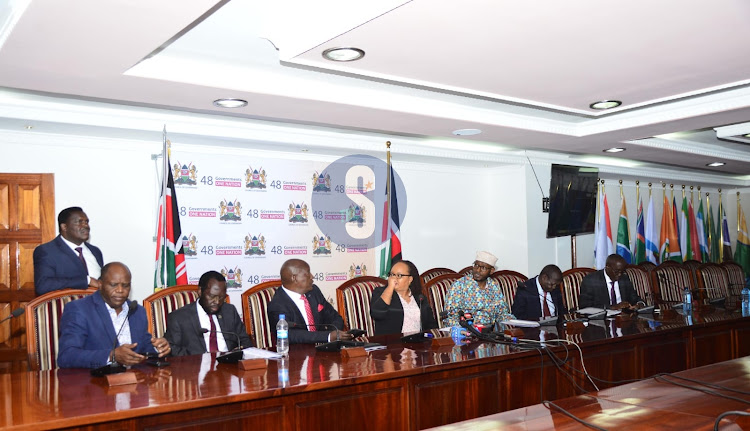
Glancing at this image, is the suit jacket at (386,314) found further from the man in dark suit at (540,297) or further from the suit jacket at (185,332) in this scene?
the man in dark suit at (540,297)

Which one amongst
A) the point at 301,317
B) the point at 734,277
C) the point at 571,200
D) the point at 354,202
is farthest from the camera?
the point at 571,200

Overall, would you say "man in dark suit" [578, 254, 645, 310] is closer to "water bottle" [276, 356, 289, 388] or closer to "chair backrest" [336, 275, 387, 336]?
"chair backrest" [336, 275, 387, 336]

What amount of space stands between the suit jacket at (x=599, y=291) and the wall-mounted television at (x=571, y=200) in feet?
5.94

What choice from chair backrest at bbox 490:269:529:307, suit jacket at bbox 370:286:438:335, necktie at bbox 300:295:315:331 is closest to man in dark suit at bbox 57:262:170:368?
necktie at bbox 300:295:315:331

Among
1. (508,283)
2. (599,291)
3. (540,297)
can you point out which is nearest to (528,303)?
(540,297)

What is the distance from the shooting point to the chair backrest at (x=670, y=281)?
7.18 metres

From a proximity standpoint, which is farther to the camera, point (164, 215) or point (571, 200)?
point (571, 200)

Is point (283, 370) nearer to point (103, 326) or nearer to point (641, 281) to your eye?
point (103, 326)

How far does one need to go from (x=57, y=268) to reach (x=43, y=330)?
4.04 feet

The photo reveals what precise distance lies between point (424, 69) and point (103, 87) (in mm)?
1942

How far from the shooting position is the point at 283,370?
310 centimetres

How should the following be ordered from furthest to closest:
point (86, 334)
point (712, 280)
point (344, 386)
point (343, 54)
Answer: point (712, 280), point (343, 54), point (86, 334), point (344, 386)

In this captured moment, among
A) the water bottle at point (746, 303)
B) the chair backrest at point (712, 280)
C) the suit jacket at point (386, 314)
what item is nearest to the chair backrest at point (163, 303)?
the suit jacket at point (386, 314)

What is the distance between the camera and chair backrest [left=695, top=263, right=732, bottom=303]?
763cm
